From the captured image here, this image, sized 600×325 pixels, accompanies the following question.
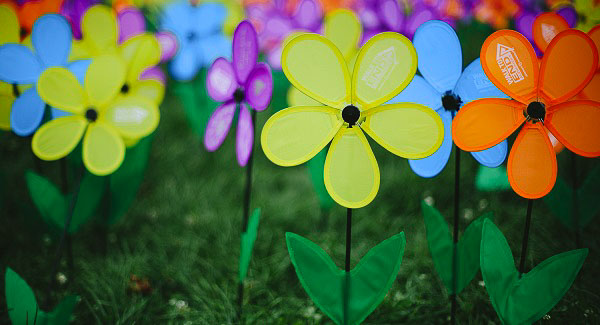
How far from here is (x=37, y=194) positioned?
1135 millimetres

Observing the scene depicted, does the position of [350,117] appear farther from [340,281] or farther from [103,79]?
[103,79]

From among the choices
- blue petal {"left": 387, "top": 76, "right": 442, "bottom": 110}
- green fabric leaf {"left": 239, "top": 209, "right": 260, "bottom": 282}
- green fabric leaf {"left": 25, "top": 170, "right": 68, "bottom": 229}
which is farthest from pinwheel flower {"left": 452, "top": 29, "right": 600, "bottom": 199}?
green fabric leaf {"left": 25, "top": 170, "right": 68, "bottom": 229}

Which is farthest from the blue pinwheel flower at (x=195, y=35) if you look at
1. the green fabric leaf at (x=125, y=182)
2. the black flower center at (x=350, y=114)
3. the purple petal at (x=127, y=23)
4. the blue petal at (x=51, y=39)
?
the black flower center at (x=350, y=114)

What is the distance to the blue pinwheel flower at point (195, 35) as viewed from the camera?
167cm

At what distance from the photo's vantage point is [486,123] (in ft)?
2.59

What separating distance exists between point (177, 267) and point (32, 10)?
0.94 metres

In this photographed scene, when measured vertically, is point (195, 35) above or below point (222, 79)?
above

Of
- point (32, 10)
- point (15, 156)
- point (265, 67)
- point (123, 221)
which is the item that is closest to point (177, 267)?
point (123, 221)

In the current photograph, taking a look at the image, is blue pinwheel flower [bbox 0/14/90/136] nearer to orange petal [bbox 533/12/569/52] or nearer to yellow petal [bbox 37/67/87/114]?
yellow petal [bbox 37/67/87/114]

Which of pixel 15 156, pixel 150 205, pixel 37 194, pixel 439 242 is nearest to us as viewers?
pixel 439 242

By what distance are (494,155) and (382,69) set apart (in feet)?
1.07

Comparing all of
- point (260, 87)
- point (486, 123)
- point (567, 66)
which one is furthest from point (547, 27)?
point (260, 87)

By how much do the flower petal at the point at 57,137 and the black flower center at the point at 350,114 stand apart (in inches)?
25.7

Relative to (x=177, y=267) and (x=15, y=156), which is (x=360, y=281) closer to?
(x=177, y=267)
